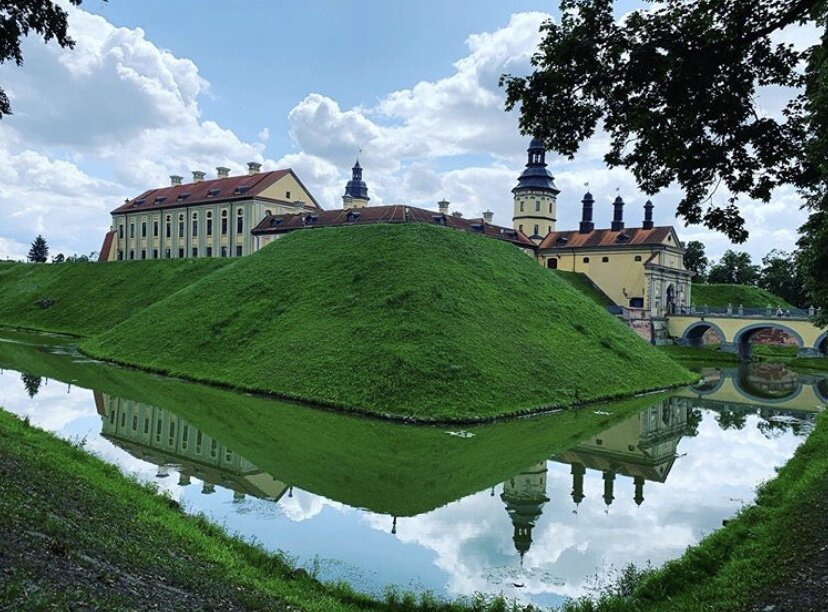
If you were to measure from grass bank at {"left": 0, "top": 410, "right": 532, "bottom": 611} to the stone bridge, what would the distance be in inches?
2503

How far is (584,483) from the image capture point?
65.6ft

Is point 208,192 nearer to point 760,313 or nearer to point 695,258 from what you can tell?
point 760,313

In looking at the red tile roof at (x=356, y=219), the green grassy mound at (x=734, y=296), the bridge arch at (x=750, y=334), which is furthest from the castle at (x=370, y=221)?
the green grassy mound at (x=734, y=296)

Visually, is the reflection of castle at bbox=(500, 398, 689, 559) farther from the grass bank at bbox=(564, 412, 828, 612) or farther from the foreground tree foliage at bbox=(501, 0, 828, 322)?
the foreground tree foliage at bbox=(501, 0, 828, 322)

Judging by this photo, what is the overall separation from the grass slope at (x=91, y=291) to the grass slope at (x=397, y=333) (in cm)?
1293

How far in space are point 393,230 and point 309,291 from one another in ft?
36.0

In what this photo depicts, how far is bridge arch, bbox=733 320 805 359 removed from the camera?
67188mm

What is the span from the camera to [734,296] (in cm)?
10294

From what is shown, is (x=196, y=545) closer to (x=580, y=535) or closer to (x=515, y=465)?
(x=580, y=535)

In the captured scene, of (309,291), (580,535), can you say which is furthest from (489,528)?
(309,291)

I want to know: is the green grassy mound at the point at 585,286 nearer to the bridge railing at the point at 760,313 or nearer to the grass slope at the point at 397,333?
the bridge railing at the point at 760,313

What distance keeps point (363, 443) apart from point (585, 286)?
63.0 meters

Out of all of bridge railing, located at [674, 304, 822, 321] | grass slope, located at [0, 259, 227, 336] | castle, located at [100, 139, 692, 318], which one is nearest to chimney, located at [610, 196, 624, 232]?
castle, located at [100, 139, 692, 318]

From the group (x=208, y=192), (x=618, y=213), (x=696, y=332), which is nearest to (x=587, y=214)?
(x=618, y=213)
